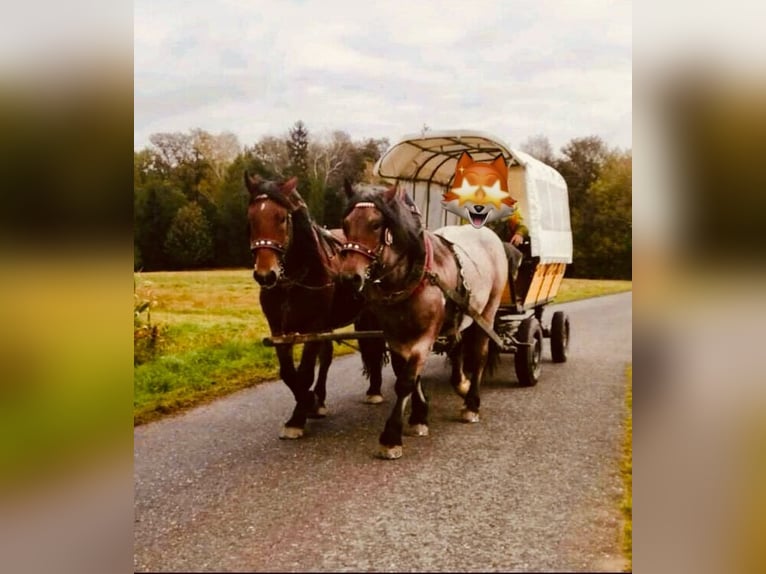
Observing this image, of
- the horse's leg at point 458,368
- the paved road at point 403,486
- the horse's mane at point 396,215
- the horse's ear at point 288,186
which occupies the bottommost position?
the paved road at point 403,486

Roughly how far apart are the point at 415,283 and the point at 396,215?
393 mm

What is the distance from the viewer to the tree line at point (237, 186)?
99.1 inches

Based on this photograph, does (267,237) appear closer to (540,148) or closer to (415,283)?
(415,283)

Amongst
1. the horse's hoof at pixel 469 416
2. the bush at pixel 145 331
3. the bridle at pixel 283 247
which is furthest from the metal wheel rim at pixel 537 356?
the bush at pixel 145 331

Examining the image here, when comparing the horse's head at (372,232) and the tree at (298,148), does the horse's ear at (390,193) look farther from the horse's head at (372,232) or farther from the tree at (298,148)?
the tree at (298,148)

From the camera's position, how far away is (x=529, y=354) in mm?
4109

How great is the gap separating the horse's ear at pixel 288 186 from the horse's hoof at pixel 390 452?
52.9 inches

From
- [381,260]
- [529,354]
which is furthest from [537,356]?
[381,260]

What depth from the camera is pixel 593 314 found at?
9.75ft

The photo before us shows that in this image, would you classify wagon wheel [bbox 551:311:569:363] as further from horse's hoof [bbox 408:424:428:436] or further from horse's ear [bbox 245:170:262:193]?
horse's ear [bbox 245:170:262:193]

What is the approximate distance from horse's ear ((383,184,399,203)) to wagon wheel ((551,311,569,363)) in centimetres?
195
